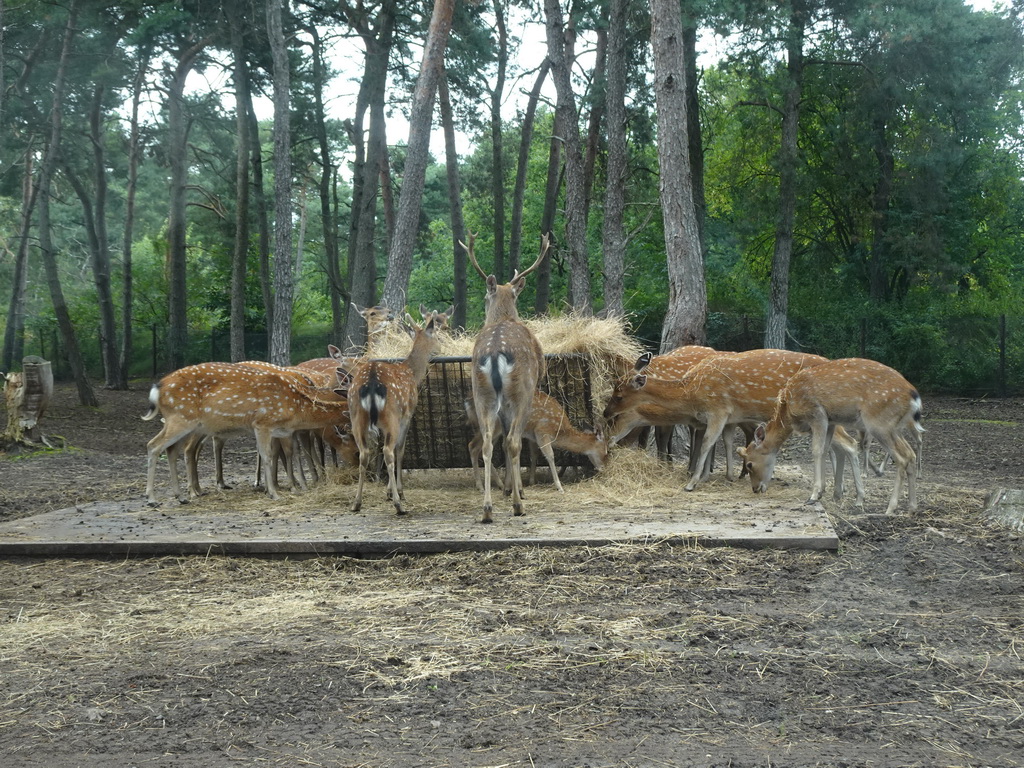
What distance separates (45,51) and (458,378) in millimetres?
19343

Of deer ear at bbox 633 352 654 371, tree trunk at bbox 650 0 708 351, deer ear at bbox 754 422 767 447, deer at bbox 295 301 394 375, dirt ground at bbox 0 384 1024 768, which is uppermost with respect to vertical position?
tree trunk at bbox 650 0 708 351

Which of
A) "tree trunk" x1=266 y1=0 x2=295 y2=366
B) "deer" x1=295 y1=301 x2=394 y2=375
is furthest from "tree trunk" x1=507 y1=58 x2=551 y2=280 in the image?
"deer" x1=295 y1=301 x2=394 y2=375

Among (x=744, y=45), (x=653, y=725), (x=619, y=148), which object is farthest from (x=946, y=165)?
(x=653, y=725)

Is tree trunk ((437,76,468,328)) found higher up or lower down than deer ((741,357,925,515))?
higher up

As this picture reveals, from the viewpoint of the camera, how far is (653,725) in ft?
12.2

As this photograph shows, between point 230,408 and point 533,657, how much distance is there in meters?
5.13

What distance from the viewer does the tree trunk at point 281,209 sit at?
16.7m

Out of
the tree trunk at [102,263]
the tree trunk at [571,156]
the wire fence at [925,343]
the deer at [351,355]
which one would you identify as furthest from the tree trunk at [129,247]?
the deer at [351,355]

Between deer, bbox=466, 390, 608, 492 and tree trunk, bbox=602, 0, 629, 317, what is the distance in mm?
8713

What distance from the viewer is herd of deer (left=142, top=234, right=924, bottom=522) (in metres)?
7.79

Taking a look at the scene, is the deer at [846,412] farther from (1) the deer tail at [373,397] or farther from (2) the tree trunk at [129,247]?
(2) the tree trunk at [129,247]

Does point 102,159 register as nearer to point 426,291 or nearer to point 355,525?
point 426,291

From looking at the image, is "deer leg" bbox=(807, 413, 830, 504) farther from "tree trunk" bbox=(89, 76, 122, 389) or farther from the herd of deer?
"tree trunk" bbox=(89, 76, 122, 389)

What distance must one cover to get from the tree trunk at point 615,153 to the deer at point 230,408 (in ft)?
31.0
